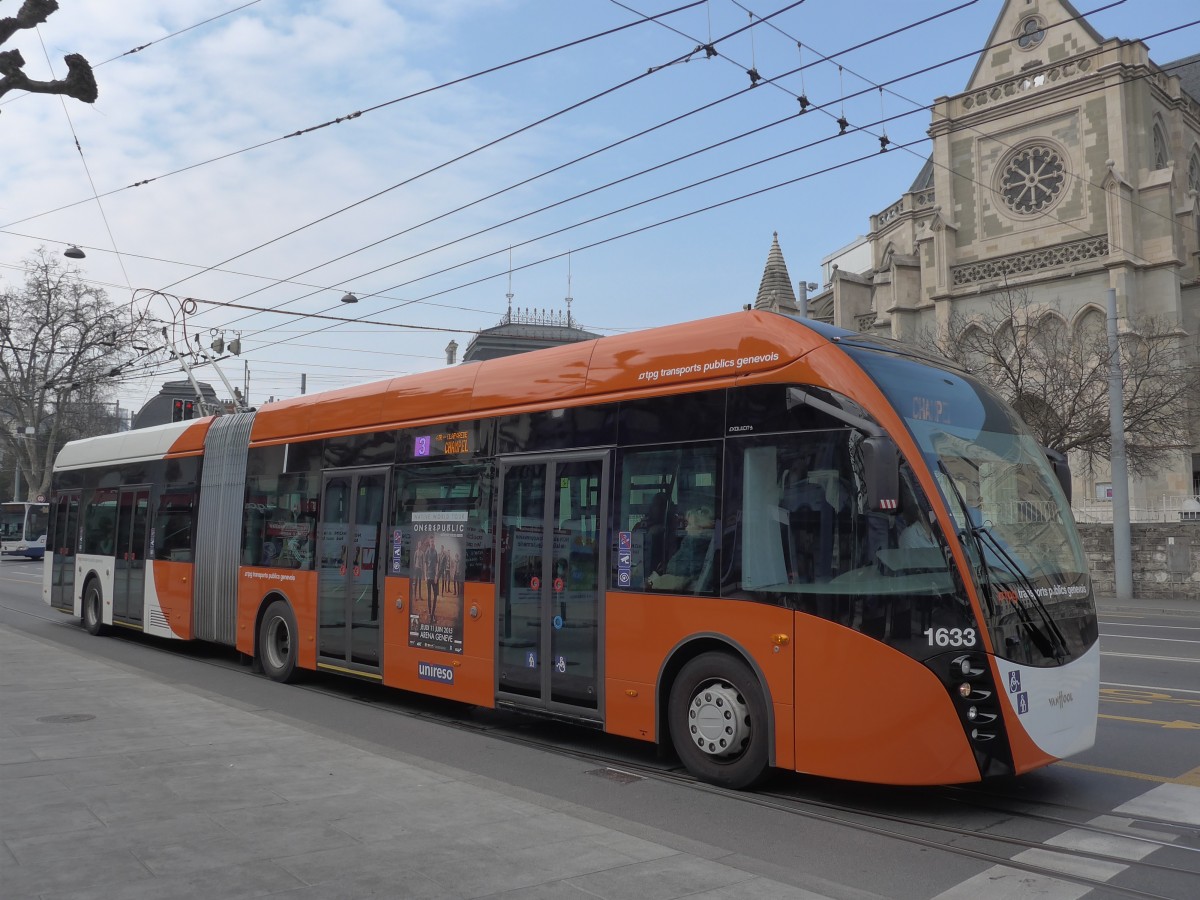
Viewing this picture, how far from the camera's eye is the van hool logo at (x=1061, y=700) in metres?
6.28

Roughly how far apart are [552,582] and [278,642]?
564 centimetres

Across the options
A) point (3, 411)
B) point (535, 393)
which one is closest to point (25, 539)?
point (3, 411)

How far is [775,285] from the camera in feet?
187

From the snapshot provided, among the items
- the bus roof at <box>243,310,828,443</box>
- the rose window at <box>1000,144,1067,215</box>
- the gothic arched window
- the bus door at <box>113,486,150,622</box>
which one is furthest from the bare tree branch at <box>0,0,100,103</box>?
the gothic arched window

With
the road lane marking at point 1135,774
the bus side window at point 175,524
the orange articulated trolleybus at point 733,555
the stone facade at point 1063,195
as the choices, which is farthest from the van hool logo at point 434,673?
the stone facade at point 1063,195

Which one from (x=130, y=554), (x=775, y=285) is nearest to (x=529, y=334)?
(x=775, y=285)

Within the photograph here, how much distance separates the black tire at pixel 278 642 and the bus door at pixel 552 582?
13.8ft

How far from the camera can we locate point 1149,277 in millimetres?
38656

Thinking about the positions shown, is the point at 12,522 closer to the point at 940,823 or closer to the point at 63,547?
the point at 63,547

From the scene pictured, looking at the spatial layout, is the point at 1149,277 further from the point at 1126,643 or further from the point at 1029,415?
the point at 1126,643

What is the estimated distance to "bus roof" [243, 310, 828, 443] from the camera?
713 centimetres

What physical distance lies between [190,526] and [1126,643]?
14305 mm

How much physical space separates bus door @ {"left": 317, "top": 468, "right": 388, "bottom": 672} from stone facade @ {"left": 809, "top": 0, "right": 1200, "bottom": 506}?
1242 inches

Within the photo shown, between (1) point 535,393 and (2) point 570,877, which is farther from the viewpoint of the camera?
(1) point 535,393
